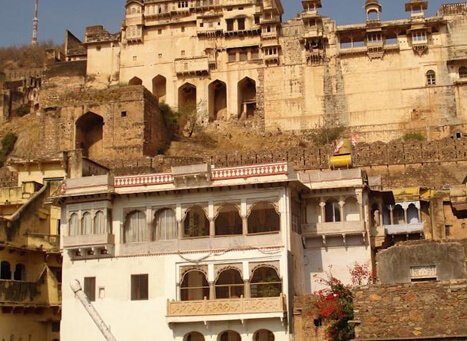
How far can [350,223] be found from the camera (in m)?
28.3

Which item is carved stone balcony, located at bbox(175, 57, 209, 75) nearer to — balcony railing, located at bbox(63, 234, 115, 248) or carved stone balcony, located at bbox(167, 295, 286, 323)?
balcony railing, located at bbox(63, 234, 115, 248)

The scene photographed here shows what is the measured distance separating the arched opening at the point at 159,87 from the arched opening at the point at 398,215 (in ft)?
A: 97.4

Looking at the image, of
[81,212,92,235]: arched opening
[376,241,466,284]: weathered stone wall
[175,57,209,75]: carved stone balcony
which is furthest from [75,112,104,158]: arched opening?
[376,241,466,284]: weathered stone wall

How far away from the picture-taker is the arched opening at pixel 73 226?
28688mm

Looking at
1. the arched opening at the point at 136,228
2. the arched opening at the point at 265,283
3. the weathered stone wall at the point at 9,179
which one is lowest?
the arched opening at the point at 265,283

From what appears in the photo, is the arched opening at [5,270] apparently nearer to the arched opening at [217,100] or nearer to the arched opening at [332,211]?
the arched opening at [332,211]

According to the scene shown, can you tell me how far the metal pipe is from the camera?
88.4 ft

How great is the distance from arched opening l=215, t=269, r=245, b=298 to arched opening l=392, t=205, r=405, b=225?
8075 millimetres

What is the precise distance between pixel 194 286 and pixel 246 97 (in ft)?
109

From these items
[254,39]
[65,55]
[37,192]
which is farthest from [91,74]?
[37,192]

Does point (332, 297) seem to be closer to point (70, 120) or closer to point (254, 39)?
point (70, 120)

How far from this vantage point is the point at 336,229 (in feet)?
93.0

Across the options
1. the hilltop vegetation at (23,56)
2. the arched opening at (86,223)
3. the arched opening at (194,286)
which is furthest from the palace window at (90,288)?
the hilltop vegetation at (23,56)

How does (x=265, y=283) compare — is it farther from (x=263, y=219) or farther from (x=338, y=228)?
(x=338, y=228)
